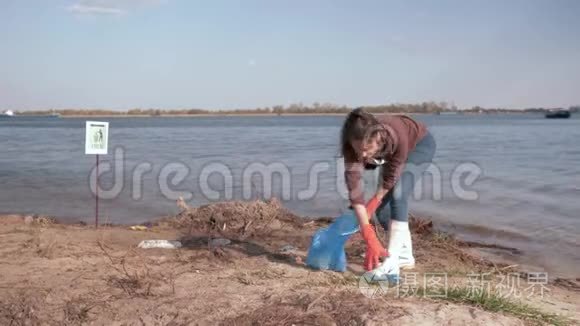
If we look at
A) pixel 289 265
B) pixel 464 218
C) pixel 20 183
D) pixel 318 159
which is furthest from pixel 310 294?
pixel 318 159

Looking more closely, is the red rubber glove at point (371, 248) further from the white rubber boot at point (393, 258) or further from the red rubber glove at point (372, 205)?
the red rubber glove at point (372, 205)

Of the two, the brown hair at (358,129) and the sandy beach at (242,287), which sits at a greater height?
the brown hair at (358,129)

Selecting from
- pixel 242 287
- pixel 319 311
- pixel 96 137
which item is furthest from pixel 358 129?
pixel 96 137

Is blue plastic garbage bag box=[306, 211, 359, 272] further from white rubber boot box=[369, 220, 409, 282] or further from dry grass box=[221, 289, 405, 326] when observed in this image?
dry grass box=[221, 289, 405, 326]

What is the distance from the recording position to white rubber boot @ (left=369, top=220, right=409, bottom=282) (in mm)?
4371

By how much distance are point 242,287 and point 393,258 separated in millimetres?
1189

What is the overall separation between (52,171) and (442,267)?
1253 centimetres

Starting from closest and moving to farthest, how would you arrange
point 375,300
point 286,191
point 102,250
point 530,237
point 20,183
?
point 375,300 < point 102,250 < point 530,237 < point 286,191 < point 20,183

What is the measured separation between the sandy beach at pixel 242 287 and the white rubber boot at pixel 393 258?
0.10 meters

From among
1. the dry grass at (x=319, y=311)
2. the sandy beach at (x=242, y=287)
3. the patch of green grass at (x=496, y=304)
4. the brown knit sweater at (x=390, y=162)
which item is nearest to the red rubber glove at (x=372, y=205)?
the brown knit sweater at (x=390, y=162)

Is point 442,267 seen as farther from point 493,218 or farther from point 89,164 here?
point 89,164

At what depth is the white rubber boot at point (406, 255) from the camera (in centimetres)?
477

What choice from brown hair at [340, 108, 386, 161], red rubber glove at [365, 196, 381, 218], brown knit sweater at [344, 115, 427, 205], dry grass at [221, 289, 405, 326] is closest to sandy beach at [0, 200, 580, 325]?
dry grass at [221, 289, 405, 326]

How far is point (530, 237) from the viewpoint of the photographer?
301 inches
